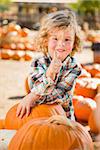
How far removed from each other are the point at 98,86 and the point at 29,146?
8.81 ft

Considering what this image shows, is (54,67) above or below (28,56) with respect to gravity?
above

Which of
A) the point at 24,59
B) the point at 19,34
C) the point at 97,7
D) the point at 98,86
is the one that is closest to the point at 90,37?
the point at 19,34

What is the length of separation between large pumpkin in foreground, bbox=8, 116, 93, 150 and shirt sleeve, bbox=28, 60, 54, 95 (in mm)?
589

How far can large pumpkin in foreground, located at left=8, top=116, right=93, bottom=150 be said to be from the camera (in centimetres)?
271

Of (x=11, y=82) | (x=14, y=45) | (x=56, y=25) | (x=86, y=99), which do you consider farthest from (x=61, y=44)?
(x=14, y=45)

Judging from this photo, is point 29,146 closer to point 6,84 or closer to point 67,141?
point 67,141

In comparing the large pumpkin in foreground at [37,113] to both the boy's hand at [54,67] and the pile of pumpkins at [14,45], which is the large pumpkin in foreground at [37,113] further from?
the pile of pumpkins at [14,45]

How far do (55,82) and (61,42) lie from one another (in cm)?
27

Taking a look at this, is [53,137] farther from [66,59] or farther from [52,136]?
[66,59]

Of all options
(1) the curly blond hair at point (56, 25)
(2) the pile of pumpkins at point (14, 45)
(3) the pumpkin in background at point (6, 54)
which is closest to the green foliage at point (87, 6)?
(2) the pile of pumpkins at point (14, 45)

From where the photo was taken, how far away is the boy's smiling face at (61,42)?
341 centimetres

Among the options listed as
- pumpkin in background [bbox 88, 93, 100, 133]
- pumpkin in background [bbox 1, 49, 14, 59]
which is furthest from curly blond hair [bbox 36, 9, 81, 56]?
pumpkin in background [bbox 1, 49, 14, 59]

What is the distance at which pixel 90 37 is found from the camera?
16.9 m

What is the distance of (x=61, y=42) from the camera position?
340cm
